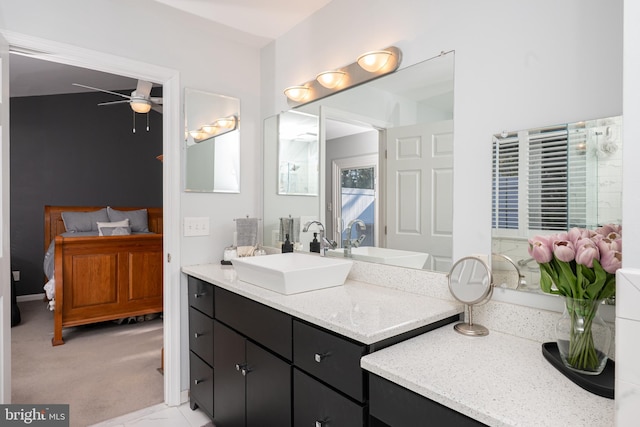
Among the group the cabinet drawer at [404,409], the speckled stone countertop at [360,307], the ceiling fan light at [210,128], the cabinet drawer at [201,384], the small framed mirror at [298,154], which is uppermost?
the ceiling fan light at [210,128]

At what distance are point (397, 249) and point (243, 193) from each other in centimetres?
129

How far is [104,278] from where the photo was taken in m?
3.61

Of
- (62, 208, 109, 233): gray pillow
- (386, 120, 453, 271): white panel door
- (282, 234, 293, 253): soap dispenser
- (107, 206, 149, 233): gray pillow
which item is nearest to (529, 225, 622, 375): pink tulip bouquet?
(386, 120, 453, 271): white panel door

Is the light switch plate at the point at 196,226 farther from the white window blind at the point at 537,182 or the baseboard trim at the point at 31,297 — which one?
the baseboard trim at the point at 31,297

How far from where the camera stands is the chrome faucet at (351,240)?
189cm

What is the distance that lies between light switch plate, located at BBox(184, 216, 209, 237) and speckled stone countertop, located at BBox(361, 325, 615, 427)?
5.27 ft

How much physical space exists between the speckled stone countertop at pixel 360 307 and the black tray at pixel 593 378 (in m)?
0.38

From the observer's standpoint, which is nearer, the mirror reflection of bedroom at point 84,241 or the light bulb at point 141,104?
the mirror reflection of bedroom at point 84,241

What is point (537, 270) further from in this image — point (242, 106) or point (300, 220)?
point (242, 106)

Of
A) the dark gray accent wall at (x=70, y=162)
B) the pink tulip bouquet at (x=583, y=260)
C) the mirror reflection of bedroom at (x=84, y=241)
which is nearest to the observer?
the pink tulip bouquet at (x=583, y=260)

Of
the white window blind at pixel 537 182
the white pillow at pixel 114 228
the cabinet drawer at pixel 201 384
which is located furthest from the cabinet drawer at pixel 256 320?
the white pillow at pixel 114 228

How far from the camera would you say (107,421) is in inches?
83.2

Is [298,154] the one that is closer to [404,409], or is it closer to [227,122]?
[227,122]

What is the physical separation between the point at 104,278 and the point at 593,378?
3.94m
